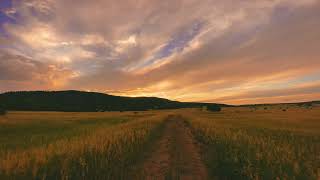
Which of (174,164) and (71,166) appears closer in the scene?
(71,166)

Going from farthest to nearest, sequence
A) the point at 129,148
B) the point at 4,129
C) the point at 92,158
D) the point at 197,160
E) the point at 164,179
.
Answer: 1. the point at 4,129
2. the point at 129,148
3. the point at 197,160
4. the point at 92,158
5. the point at 164,179

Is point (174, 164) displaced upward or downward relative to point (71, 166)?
downward

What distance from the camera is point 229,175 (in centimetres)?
956

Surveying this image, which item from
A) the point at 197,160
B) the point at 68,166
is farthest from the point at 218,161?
the point at 68,166

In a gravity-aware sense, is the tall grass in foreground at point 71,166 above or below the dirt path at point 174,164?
above

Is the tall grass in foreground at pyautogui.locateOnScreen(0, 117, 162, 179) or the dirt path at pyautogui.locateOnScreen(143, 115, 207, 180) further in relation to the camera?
the dirt path at pyautogui.locateOnScreen(143, 115, 207, 180)

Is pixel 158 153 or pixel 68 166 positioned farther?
pixel 158 153

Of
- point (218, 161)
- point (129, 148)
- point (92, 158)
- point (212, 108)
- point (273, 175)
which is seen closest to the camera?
point (273, 175)

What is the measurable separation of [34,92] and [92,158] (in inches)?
8018

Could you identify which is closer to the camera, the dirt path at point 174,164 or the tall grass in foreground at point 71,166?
the tall grass in foreground at point 71,166

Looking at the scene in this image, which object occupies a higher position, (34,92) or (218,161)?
(34,92)

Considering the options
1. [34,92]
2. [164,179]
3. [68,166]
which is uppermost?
[34,92]

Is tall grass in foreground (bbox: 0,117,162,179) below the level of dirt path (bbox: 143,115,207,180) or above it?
above

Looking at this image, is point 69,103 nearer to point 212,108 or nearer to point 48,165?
point 212,108
